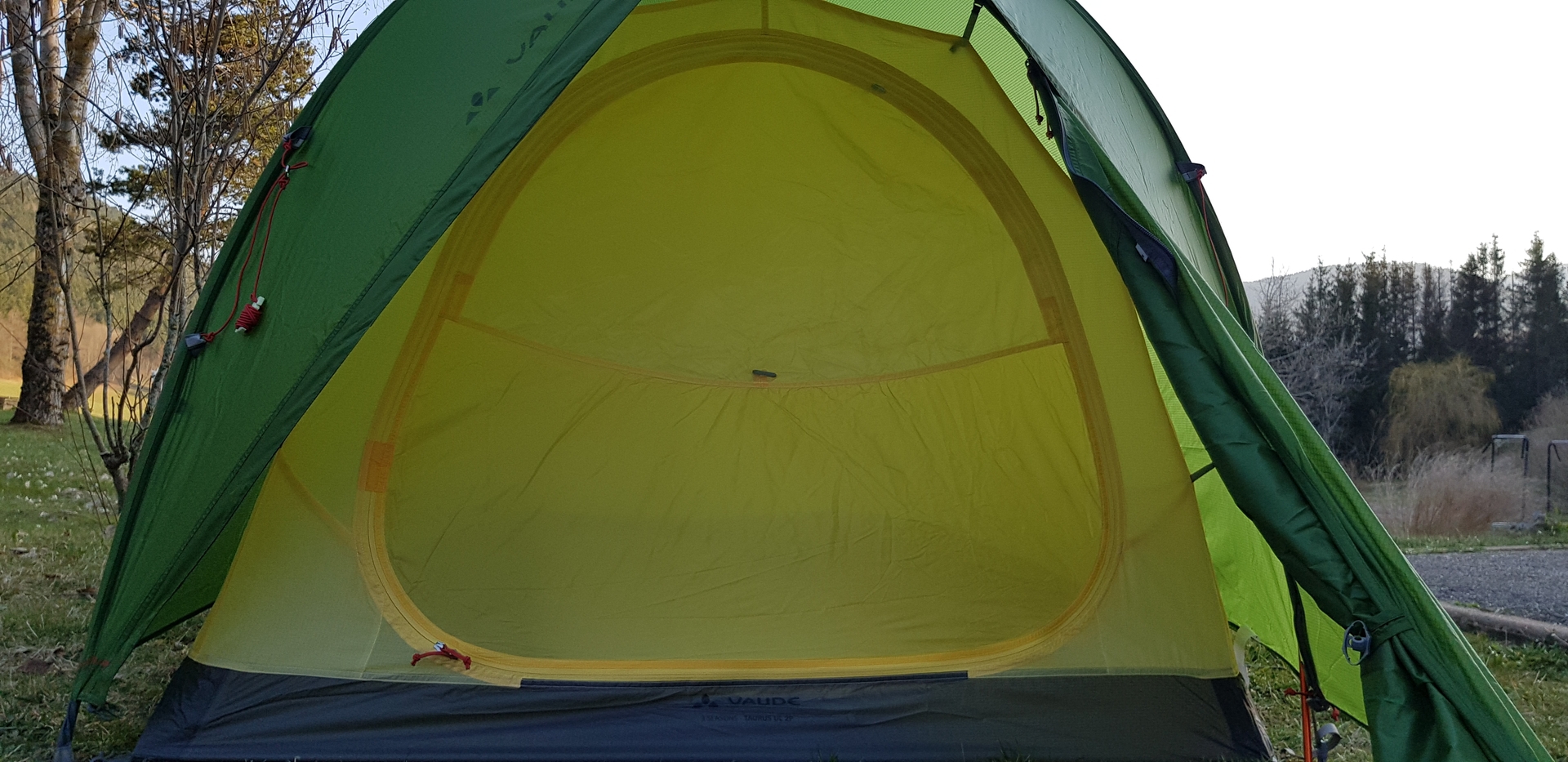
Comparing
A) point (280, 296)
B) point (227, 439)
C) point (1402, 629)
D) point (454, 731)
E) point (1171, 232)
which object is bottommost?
point (454, 731)

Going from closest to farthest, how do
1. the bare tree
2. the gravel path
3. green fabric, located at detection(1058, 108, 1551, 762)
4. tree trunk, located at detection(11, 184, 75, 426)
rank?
1. green fabric, located at detection(1058, 108, 1551, 762)
2. the gravel path
3. tree trunk, located at detection(11, 184, 75, 426)
4. the bare tree

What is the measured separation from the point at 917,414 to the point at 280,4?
268cm

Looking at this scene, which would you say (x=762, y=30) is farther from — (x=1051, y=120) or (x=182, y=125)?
(x=182, y=125)

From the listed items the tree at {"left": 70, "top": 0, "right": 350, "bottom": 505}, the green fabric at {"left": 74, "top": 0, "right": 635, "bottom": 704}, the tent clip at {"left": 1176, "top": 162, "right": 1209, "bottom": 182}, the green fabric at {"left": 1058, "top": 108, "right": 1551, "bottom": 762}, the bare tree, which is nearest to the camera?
the green fabric at {"left": 1058, "top": 108, "right": 1551, "bottom": 762}

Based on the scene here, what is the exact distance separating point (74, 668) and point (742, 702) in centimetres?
172

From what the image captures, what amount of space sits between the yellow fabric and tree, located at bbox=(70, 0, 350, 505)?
4.39 feet

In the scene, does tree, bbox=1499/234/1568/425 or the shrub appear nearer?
the shrub

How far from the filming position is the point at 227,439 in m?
1.71

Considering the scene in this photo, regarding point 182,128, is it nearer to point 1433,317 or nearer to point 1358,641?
point 1358,641

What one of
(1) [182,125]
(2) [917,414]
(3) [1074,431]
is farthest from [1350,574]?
(1) [182,125]

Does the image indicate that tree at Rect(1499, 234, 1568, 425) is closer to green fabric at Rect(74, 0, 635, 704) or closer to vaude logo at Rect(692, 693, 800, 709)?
vaude logo at Rect(692, 693, 800, 709)

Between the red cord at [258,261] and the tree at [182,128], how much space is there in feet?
4.29

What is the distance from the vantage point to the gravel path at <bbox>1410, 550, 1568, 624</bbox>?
367 cm

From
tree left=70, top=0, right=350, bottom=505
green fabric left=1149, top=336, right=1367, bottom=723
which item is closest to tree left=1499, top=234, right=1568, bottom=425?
green fabric left=1149, top=336, right=1367, bottom=723
